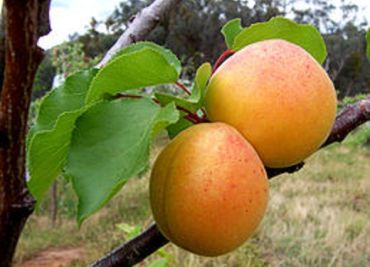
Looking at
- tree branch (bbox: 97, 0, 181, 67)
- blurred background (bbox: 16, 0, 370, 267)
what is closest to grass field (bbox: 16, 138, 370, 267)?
blurred background (bbox: 16, 0, 370, 267)

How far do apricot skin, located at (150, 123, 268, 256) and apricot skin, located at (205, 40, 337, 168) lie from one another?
0.05 ft

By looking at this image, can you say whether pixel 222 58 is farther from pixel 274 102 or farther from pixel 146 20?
pixel 146 20

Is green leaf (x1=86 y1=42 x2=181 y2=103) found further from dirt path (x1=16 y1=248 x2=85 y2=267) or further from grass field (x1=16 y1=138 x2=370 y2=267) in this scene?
dirt path (x1=16 y1=248 x2=85 y2=267)

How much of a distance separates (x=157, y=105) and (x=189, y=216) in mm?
77

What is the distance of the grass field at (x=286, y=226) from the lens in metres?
3.99

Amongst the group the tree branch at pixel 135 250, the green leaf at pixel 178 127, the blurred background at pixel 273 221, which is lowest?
the blurred background at pixel 273 221

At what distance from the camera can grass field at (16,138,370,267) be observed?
13.1 ft

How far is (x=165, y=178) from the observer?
0.39 metres

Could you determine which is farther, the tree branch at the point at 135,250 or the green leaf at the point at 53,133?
the tree branch at the point at 135,250

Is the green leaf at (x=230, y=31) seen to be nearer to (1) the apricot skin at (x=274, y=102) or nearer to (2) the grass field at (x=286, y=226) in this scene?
(1) the apricot skin at (x=274, y=102)

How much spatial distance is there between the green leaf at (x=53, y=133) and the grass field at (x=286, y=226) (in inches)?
102

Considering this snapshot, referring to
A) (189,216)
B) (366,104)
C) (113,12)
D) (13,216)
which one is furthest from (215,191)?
(113,12)

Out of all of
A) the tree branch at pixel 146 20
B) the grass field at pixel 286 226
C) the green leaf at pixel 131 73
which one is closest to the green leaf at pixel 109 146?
the green leaf at pixel 131 73

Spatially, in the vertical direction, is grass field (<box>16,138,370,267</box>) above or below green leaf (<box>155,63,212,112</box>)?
below
